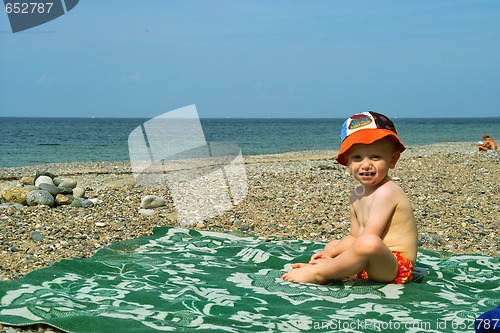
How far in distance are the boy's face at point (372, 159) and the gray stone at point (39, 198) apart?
186 inches

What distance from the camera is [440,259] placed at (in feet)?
13.8

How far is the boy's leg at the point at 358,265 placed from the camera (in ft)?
9.93

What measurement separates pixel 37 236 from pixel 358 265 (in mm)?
3391

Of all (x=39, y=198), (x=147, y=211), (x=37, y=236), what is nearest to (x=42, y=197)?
(x=39, y=198)

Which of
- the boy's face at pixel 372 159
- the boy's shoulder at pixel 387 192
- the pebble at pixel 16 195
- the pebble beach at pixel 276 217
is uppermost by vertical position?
the boy's face at pixel 372 159

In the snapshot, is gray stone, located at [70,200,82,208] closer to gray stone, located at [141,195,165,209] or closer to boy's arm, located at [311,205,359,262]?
gray stone, located at [141,195,165,209]

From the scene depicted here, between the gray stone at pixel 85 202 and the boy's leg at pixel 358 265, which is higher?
the gray stone at pixel 85 202

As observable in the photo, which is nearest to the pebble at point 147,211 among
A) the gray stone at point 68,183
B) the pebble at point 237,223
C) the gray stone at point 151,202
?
the gray stone at point 151,202

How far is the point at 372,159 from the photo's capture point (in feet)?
10.7

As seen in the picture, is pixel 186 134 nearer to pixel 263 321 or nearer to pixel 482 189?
pixel 482 189

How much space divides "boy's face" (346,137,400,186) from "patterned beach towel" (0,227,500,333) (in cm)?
75

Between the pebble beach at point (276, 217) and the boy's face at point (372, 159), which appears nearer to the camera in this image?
the boy's face at point (372, 159)

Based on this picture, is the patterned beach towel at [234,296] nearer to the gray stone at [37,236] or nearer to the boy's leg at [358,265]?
the boy's leg at [358,265]

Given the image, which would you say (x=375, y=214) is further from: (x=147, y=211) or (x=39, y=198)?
(x=39, y=198)
